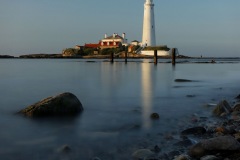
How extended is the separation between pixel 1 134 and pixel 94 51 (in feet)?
338

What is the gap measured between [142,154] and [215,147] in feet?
3.60

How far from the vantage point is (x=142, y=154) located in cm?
486

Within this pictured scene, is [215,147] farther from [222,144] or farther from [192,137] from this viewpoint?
[192,137]

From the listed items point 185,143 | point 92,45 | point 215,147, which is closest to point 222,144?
point 215,147

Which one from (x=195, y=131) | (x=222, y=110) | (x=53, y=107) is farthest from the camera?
(x=222, y=110)

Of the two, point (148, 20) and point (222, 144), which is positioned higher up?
point (148, 20)

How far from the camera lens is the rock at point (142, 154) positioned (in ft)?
15.7

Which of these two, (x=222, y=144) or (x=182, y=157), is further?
(x=222, y=144)

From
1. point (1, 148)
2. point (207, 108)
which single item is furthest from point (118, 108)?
point (1, 148)

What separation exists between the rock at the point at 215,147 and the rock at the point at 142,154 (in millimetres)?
617

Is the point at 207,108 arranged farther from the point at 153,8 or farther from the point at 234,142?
the point at 153,8

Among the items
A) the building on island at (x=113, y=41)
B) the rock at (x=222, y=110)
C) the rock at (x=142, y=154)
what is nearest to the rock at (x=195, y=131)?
the rock at (x=142, y=154)

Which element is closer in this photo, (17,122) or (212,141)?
(212,141)

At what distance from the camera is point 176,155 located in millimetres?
4883
